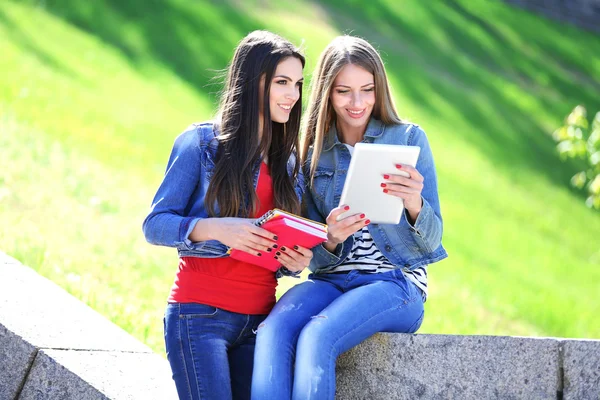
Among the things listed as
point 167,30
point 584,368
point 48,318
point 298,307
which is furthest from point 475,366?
point 167,30

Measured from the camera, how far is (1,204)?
6.30 meters

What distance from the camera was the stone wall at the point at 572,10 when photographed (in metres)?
21.5

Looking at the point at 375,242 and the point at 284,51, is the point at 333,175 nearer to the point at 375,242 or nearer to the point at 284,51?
the point at 375,242

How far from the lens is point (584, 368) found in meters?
3.27

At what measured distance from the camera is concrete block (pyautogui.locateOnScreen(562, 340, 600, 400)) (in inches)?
129

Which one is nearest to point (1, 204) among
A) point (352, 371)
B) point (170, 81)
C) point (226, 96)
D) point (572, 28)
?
point (226, 96)

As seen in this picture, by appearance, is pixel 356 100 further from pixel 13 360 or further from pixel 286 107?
pixel 13 360

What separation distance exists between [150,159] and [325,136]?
5.35 m

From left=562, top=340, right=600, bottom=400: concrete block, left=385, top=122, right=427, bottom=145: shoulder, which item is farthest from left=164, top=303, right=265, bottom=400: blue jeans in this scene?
left=562, top=340, right=600, bottom=400: concrete block

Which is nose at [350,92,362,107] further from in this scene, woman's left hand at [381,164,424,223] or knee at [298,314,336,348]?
knee at [298,314,336,348]

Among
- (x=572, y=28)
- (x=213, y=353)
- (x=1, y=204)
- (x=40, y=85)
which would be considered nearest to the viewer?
(x=213, y=353)

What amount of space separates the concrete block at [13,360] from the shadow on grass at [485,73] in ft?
35.2

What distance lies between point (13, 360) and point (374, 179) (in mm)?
1536

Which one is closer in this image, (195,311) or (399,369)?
(195,311)
